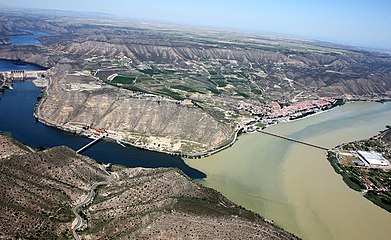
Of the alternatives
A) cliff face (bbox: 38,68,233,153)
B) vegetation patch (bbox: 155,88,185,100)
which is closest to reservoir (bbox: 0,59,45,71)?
cliff face (bbox: 38,68,233,153)

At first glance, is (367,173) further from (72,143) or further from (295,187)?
(72,143)

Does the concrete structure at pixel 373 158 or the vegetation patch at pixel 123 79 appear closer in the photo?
the concrete structure at pixel 373 158

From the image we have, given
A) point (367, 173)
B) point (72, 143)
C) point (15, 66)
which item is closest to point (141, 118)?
point (72, 143)

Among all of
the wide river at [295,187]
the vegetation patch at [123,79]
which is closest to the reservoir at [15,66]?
the vegetation patch at [123,79]

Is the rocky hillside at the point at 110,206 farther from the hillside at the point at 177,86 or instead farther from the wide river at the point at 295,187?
the hillside at the point at 177,86

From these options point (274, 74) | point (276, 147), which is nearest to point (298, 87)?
point (274, 74)

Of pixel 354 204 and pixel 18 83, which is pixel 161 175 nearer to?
pixel 354 204
